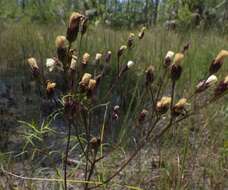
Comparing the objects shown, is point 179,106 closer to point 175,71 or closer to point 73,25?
point 175,71

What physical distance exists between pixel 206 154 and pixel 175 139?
167mm

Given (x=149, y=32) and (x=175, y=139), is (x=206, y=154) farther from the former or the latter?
(x=149, y=32)

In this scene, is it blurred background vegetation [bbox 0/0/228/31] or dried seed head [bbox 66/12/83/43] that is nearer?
dried seed head [bbox 66/12/83/43]

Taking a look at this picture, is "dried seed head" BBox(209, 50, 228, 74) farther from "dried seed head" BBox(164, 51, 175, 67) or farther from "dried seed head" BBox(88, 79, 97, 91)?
"dried seed head" BBox(88, 79, 97, 91)

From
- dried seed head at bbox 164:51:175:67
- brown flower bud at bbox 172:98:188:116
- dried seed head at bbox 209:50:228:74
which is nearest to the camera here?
brown flower bud at bbox 172:98:188:116

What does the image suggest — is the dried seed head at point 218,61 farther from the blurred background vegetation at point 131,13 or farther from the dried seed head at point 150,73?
the blurred background vegetation at point 131,13

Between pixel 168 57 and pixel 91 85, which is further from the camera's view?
Answer: pixel 168 57

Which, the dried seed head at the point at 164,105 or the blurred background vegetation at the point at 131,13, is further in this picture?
the blurred background vegetation at the point at 131,13

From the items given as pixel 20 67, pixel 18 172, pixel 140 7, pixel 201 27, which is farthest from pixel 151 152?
pixel 140 7

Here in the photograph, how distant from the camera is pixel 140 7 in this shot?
182 inches

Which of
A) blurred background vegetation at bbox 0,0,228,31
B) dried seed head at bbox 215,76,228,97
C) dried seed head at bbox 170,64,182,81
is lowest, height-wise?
dried seed head at bbox 215,76,228,97

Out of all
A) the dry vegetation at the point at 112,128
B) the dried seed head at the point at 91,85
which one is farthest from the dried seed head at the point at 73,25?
the dried seed head at the point at 91,85

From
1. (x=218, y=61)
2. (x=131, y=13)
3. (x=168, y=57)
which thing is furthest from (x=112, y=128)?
(x=131, y=13)

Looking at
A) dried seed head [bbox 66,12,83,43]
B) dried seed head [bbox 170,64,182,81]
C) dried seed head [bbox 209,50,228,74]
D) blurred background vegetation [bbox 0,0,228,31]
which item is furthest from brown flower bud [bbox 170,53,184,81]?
blurred background vegetation [bbox 0,0,228,31]
